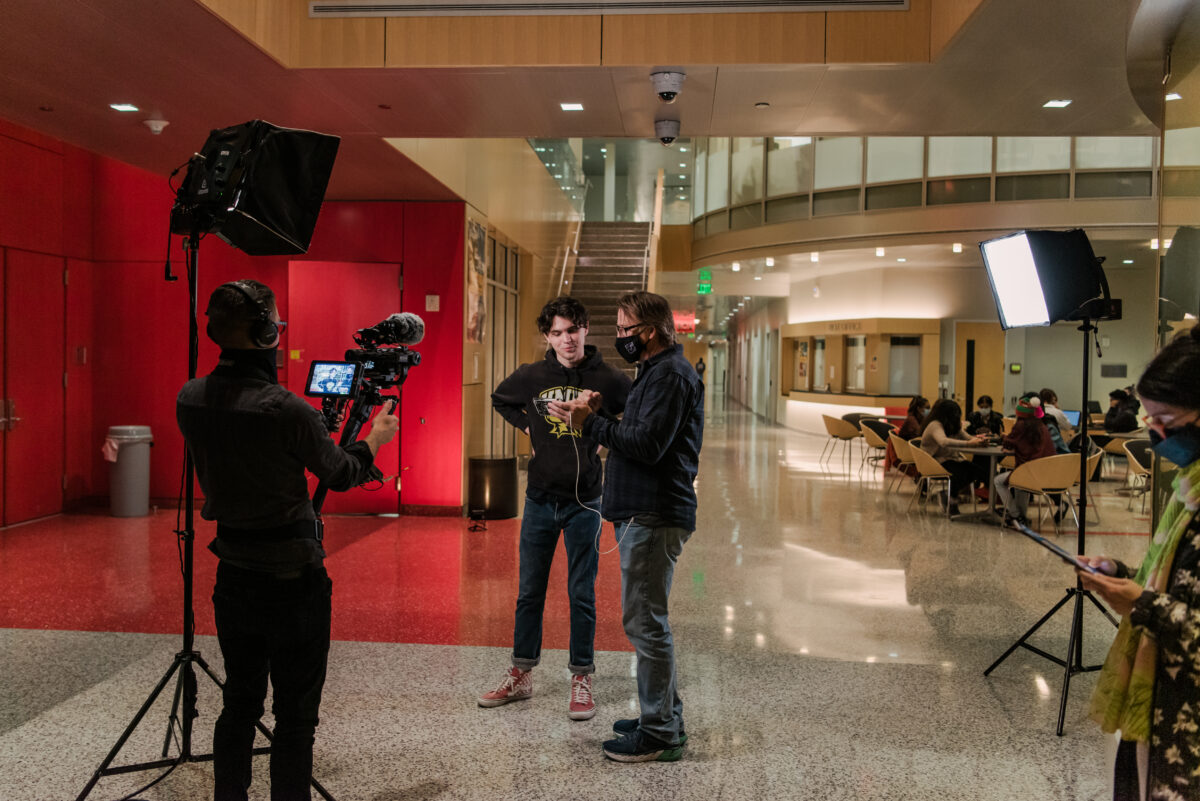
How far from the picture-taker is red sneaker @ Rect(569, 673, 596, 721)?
12.0ft

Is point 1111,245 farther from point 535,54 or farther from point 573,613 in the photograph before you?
point 573,613

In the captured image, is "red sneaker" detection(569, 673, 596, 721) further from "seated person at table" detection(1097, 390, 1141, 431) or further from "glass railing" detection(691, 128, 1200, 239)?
"glass railing" detection(691, 128, 1200, 239)

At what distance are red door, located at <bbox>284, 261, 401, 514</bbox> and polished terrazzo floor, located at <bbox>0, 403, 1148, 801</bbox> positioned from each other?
1853 millimetres

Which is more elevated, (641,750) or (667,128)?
(667,128)

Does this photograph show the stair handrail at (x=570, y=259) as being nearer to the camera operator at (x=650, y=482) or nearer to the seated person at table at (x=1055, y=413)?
the seated person at table at (x=1055, y=413)

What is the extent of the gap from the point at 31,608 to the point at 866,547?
5963mm

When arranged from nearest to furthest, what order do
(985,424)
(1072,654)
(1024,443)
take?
(1072,654)
(1024,443)
(985,424)

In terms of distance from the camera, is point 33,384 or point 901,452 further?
point 901,452

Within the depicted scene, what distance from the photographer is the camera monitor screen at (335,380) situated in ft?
11.1

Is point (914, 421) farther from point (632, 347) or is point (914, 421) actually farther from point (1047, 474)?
point (632, 347)

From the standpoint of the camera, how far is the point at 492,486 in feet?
27.5

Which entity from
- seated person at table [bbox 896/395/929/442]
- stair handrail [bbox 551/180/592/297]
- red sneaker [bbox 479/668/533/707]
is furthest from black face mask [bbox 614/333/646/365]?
stair handrail [bbox 551/180/592/297]

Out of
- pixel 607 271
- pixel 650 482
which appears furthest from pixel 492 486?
pixel 607 271

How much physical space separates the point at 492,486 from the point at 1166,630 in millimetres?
6900
